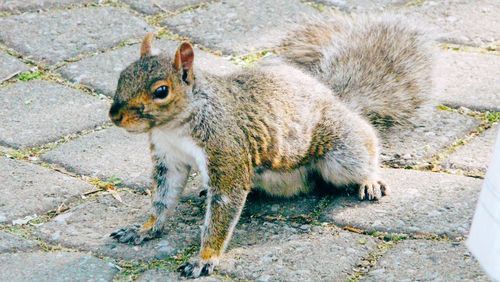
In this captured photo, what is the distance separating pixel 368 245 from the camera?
195 centimetres

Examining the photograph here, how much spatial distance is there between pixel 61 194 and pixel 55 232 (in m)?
0.15

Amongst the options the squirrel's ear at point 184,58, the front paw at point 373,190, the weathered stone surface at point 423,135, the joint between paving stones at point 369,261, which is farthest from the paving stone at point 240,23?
the joint between paving stones at point 369,261

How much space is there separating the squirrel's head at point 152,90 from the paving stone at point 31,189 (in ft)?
1.20

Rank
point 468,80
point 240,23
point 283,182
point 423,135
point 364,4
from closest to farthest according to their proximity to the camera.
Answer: point 283,182, point 423,135, point 468,80, point 240,23, point 364,4

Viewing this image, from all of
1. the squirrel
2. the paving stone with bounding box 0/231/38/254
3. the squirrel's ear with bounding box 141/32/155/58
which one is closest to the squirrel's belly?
the squirrel

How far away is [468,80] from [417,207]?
664 mm

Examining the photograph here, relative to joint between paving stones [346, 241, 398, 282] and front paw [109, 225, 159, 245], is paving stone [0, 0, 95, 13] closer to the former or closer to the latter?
front paw [109, 225, 159, 245]

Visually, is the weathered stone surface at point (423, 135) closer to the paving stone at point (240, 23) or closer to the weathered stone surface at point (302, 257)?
the weathered stone surface at point (302, 257)

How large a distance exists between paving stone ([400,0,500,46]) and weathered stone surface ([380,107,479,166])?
15.5 inches

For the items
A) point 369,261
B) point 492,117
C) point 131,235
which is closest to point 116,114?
point 131,235

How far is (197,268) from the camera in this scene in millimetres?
1873

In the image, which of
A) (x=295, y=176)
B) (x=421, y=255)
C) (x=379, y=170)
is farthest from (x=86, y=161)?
(x=421, y=255)

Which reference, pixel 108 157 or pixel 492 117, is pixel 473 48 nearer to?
pixel 492 117

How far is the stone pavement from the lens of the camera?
1.90 metres
